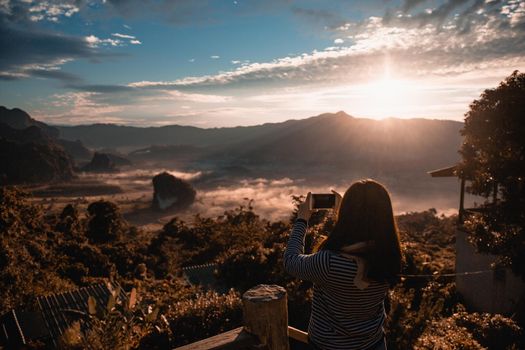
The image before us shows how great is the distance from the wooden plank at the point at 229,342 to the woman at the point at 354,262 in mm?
662

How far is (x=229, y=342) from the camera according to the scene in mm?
2760

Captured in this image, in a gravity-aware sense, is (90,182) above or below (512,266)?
below

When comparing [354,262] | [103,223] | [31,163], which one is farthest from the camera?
[31,163]

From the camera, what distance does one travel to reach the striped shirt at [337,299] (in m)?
2.14

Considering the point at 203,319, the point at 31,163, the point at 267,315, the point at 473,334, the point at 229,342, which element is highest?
the point at 267,315

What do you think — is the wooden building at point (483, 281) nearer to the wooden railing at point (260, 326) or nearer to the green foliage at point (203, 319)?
the green foliage at point (203, 319)

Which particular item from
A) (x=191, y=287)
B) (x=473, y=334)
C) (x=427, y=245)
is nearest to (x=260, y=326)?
(x=473, y=334)

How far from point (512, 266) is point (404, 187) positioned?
5145 inches

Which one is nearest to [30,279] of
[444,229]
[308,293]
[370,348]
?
[308,293]

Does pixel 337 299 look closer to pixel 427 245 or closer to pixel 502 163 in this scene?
pixel 502 163

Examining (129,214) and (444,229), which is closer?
(444,229)

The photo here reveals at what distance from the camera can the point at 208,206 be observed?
117250mm

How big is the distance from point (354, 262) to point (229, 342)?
48.7 inches

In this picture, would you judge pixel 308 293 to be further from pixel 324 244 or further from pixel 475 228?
pixel 475 228
